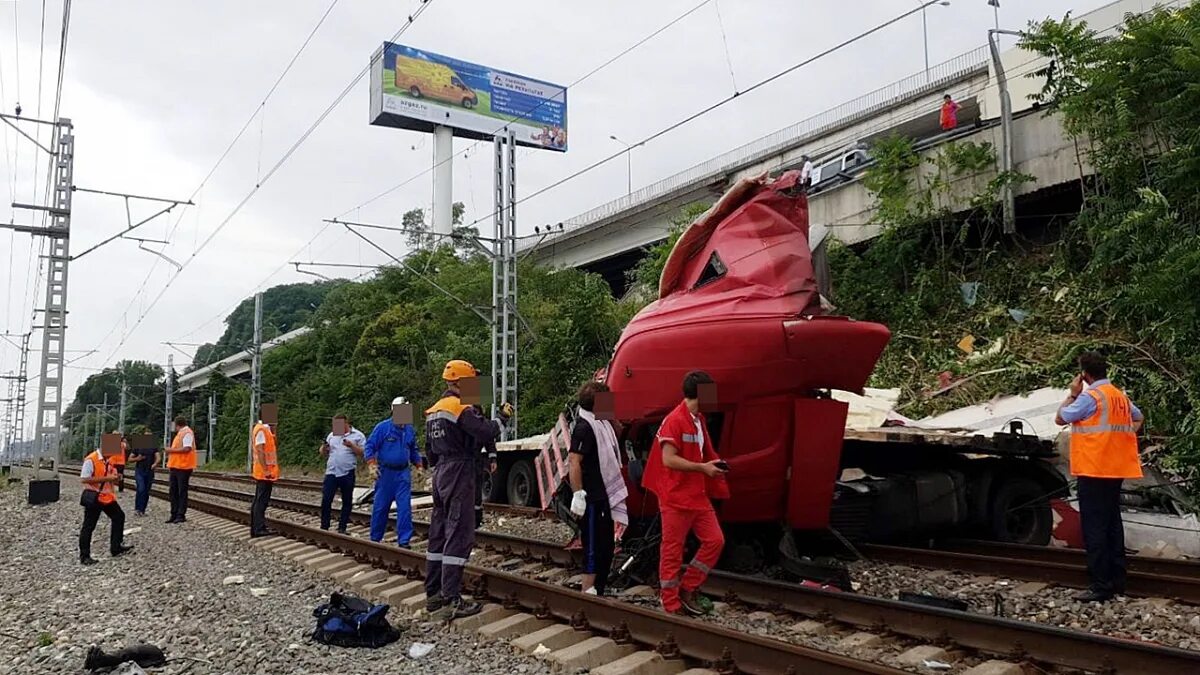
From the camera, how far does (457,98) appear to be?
182 feet

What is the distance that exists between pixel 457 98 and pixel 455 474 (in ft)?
172

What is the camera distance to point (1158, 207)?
1224cm

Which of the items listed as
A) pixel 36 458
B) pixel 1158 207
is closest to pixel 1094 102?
pixel 1158 207

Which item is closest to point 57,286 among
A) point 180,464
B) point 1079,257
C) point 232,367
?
Result: point 180,464

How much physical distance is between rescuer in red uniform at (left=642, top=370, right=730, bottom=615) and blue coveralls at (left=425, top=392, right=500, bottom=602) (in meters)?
1.28

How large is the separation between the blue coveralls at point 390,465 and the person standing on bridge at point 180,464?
5.09 meters

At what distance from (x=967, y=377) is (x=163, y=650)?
12458 mm

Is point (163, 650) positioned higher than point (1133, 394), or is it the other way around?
point (1133, 394)

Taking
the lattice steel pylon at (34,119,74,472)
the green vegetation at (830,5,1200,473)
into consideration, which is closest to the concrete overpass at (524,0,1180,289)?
the green vegetation at (830,5,1200,473)

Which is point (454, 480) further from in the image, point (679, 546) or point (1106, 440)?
point (1106, 440)

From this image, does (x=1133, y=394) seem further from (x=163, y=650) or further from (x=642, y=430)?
(x=163, y=650)

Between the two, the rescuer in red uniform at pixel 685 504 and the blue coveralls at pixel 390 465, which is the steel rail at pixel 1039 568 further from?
the blue coveralls at pixel 390 465

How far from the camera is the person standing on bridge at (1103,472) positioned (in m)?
5.97

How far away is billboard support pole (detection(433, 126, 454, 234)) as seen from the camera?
54219 mm
